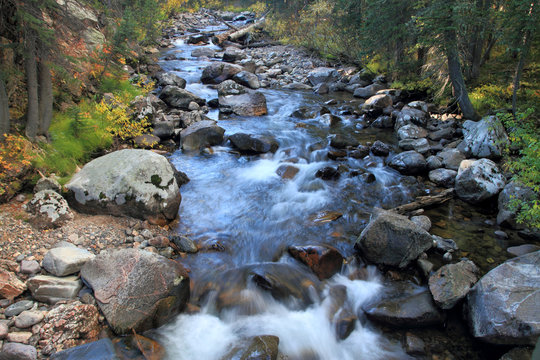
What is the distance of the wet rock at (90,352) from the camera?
3268mm

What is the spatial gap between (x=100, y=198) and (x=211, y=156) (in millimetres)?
4529

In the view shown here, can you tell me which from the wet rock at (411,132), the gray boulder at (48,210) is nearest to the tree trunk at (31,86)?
the gray boulder at (48,210)

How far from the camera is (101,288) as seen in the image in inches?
161

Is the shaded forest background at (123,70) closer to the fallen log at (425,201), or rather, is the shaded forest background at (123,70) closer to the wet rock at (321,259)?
the fallen log at (425,201)

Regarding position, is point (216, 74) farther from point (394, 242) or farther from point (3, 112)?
point (394, 242)

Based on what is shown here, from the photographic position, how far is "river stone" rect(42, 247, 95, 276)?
421 cm

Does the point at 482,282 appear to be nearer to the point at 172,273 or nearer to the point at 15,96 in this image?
the point at 172,273

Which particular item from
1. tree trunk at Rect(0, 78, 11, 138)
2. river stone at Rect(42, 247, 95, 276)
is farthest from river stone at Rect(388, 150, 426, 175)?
tree trunk at Rect(0, 78, 11, 138)

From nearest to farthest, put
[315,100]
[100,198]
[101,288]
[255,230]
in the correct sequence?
[101,288] < [100,198] < [255,230] < [315,100]

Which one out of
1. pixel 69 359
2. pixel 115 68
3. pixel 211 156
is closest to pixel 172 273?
pixel 69 359

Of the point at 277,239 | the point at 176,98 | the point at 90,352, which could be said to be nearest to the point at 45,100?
the point at 90,352

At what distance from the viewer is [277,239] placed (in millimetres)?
6426

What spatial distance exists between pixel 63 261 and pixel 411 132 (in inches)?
423

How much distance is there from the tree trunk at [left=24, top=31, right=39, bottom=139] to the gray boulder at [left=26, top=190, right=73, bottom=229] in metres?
1.58
